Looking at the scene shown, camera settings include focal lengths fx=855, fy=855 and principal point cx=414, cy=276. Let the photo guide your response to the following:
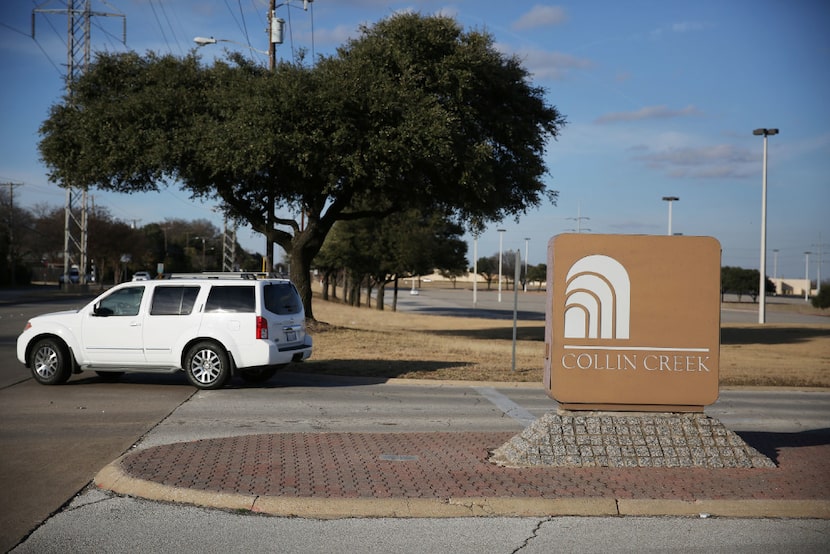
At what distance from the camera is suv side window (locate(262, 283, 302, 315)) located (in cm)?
1417

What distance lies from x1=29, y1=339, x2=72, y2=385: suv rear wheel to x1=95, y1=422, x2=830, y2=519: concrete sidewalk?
21.1 feet

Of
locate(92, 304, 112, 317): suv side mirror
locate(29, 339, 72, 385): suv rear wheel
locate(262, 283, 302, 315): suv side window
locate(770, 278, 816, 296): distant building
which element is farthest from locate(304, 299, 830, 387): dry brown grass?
locate(770, 278, 816, 296): distant building

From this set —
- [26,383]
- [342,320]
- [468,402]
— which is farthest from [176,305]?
[342,320]

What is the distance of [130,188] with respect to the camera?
27234 millimetres

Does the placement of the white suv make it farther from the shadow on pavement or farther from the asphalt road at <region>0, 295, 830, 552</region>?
the shadow on pavement

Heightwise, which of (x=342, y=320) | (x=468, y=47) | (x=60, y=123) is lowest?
(x=342, y=320)

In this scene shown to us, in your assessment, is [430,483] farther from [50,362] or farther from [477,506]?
[50,362]

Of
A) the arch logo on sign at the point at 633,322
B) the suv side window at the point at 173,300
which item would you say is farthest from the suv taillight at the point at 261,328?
the arch logo on sign at the point at 633,322

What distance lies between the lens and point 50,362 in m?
14.1

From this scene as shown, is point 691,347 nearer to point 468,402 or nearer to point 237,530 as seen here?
point 237,530

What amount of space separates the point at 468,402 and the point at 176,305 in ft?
16.6

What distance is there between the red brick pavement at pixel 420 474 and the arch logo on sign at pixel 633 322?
2.61 ft

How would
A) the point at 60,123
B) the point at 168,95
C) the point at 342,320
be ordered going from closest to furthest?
the point at 168,95, the point at 60,123, the point at 342,320

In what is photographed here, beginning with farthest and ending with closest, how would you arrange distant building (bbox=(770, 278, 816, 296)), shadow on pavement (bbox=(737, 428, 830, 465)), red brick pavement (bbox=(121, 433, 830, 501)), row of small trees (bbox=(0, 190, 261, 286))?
distant building (bbox=(770, 278, 816, 296)) → row of small trees (bbox=(0, 190, 261, 286)) → shadow on pavement (bbox=(737, 428, 830, 465)) → red brick pavement (bbox=(121, 433, 830, 501))
